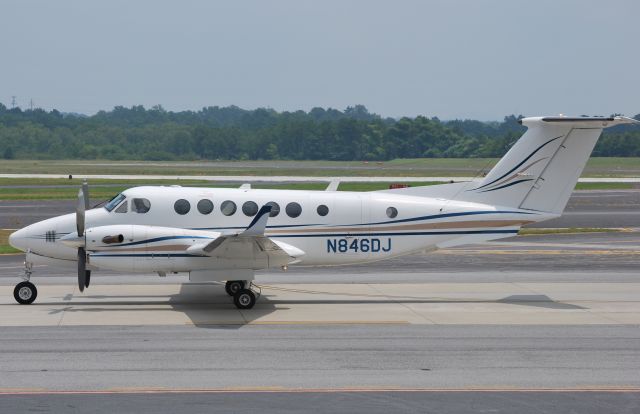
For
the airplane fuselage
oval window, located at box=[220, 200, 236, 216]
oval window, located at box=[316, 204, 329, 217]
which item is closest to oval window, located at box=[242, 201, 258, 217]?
the airplane fuselage

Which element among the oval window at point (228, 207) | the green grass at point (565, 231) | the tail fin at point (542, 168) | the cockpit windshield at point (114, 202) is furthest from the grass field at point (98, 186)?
the tail fin at point (542, 168)

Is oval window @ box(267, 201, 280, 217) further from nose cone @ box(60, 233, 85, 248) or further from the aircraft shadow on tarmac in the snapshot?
nose cone @ box(60, 233, 85, 248)

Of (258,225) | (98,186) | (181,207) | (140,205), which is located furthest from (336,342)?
(98,186)

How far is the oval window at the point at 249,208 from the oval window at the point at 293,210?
0.78m

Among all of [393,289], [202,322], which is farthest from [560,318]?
[202,322]

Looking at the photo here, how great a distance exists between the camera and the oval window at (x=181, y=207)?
22266 millimetres

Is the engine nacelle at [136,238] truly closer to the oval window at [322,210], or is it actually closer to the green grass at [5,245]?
the oval window at [322,210]

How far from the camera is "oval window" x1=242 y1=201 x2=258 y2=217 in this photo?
73.6 ft

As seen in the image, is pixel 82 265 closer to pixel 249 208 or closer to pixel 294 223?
pixel 249 208
